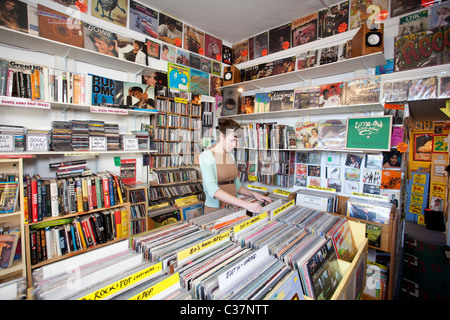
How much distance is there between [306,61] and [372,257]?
268 centimetres

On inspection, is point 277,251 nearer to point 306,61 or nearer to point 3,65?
point 3,65

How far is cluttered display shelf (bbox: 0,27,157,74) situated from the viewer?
6.21 feet

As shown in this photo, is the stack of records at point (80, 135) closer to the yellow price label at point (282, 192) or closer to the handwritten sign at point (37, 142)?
the handwritten sign at point (37, 142)

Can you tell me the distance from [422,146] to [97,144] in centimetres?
678

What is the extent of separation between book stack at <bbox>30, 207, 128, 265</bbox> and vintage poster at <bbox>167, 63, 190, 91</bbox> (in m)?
2.05

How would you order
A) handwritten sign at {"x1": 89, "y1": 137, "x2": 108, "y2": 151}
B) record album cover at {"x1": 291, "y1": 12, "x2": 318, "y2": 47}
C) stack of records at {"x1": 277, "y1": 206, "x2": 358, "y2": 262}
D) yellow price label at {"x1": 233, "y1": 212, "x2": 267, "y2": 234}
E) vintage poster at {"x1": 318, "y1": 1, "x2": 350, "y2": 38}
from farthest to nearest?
record album cover at {"x1": 291, "y1": 12, "x2": 318, "y2": 47}
vintage poster at {"x1": 318, "y1": 1, "x2": 350, "y2": 38}
handwritten sign at {"x1": 89, "y1": 137, "x2": 108, "y2": 151}
stack of records at {"x1": 277, "y1": 206, "x2": 358, "y2": 262}
yellow price label at {"x1": 233, "y1": 212, "x2": 267, "y2": 234}

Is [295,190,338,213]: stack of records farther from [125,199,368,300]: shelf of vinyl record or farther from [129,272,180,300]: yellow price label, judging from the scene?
[129,272,180,300]: yellow price label

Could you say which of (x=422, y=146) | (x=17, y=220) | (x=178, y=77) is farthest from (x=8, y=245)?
(x=422, y=146)

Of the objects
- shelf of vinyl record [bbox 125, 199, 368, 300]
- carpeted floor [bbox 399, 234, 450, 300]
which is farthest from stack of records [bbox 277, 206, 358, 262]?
carpeted floor [bbox 399, 234, 450, 300]

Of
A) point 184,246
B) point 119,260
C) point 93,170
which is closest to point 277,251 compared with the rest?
point 184,246

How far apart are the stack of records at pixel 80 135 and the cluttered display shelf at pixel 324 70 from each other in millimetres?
2219

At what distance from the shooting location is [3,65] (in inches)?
69.3

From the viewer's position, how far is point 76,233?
2.00 m

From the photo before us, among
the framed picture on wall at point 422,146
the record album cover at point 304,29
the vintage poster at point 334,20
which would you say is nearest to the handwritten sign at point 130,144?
the record album cover at point 304,29
